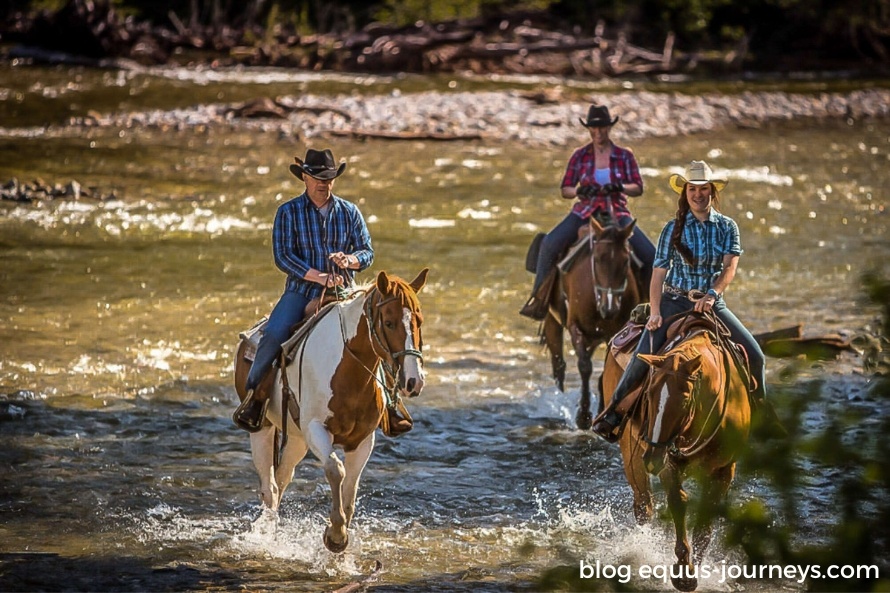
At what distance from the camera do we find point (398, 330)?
26.0 ft

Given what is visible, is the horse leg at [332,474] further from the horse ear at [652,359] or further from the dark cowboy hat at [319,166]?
the horse ear at [652,359]

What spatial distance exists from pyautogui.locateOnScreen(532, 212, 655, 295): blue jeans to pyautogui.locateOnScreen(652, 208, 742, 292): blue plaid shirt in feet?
11.5

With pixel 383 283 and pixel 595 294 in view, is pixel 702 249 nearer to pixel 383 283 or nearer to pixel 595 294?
pixel 383 283

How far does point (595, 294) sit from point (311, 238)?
4.13 meters

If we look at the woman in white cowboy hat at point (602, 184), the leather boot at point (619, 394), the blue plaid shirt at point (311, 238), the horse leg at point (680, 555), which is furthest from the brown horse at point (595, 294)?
the horse leg at point (680, 555)

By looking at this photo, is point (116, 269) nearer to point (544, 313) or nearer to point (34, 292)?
point (34, 292)

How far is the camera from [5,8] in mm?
40531

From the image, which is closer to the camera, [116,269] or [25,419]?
[25,419]

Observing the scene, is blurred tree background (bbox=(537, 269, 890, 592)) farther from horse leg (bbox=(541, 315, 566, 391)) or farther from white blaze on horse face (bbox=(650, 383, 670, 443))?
horse leg (bbox=(541, 315, 566, 391))

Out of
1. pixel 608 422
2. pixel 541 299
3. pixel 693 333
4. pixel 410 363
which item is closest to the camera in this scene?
pixel 410 363

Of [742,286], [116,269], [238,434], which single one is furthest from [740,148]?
[238,434]

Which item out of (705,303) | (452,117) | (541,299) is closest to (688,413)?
(705,303)

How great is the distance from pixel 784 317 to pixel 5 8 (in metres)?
31.1

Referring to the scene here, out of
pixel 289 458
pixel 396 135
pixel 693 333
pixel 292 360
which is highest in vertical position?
pixel 693 333
